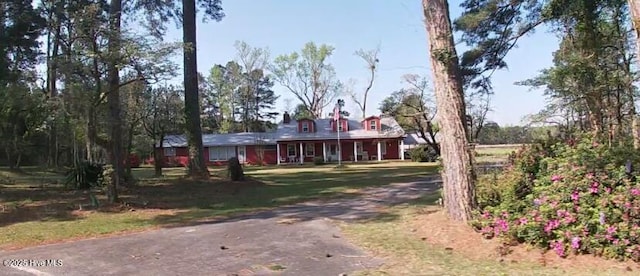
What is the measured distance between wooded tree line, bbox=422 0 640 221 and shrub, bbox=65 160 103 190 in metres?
12.0

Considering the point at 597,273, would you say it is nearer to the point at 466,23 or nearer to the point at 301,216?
the point at 301,216

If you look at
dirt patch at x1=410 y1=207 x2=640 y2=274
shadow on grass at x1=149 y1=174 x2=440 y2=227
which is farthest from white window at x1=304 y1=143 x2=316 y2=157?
dirt patch at x1=410 y1=207 x2=640 y2=274

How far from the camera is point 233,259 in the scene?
6855 millimetres

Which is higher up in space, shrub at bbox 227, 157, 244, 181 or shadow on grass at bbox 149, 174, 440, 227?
shrub at bbox 227, 157, 244, 181

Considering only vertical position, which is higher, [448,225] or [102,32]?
[102,32]

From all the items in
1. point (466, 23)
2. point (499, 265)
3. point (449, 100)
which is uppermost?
point (466, 23)

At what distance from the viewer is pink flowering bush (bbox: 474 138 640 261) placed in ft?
19.7

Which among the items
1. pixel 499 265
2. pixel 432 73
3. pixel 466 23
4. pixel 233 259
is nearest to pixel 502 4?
pixel 466 23

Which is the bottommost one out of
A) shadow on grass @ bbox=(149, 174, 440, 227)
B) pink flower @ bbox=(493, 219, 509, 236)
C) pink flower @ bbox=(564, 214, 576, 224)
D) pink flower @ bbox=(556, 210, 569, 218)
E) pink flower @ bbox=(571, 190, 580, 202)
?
shadow on grass @ bbox=(149, 174, 440, 227)

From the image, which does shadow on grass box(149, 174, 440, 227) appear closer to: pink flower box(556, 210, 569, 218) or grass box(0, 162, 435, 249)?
grass box(0, 162, 435, 249)

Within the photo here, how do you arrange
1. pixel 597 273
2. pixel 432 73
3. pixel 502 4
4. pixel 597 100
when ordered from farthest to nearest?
pixel 597 100 → pixel 502 4 → pixel 432 73 → pixel 597 273

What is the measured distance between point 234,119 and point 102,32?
201ft

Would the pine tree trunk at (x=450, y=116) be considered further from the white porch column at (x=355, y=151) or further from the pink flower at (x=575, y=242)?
the white porch column at (x=355, y=151)

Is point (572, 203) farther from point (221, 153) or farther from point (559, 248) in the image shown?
point (221, 153)
